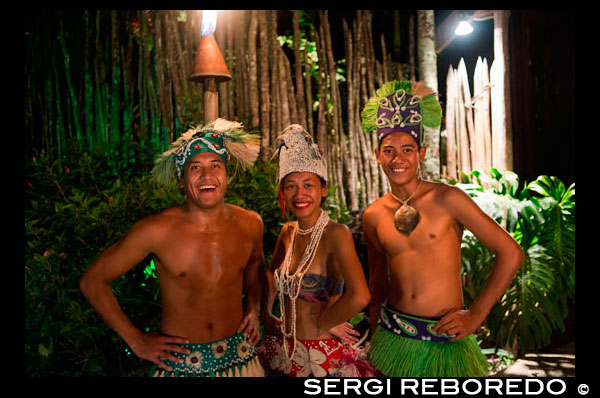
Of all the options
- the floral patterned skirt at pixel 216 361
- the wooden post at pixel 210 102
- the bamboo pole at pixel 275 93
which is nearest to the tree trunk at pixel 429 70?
the bamboo pole at pixel 275 93

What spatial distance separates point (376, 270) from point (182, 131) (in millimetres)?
2483

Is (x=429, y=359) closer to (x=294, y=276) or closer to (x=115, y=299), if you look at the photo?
(x=294, y=276)

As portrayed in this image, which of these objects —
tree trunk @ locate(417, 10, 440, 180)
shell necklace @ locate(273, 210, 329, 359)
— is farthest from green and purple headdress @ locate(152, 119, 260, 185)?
tree trunk @ locate(417, 10, 440, 180)

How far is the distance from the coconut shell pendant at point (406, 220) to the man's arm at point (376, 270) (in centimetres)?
18

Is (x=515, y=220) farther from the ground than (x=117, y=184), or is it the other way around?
(x=117, y=184)

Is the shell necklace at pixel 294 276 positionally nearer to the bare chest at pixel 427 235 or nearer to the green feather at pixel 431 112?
the bare chest at pixel 427 235

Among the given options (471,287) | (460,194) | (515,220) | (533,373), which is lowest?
(533,373)

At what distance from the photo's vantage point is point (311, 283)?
2.79m

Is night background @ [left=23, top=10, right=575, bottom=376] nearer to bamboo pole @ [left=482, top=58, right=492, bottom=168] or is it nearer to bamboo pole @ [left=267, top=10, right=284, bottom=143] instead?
bamboo pole @ [left=267, top=10, right=284, bottom=143]

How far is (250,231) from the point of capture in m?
2.96

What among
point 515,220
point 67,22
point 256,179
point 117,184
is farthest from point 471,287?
point 67,22

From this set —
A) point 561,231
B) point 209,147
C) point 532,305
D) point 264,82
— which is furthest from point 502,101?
point 209,147

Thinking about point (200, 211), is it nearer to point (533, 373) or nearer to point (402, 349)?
point (402, 349)

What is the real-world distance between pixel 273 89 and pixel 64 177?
7.45ft
